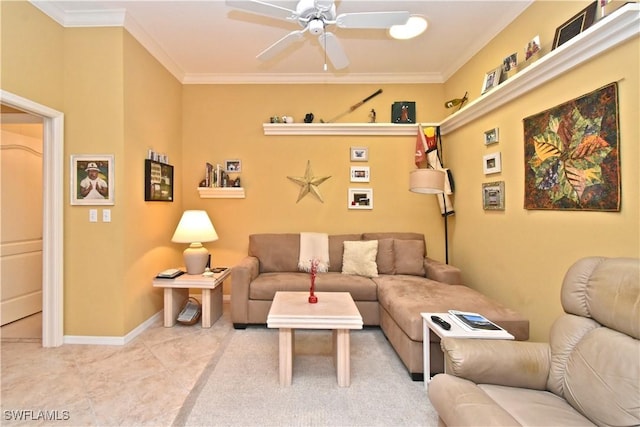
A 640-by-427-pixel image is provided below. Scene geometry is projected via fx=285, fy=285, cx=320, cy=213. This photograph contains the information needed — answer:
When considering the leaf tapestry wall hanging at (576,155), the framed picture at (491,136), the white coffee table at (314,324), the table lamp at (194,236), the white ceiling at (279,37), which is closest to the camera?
the leaf tapestry wall hanging at (576,155)

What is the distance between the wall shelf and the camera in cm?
375

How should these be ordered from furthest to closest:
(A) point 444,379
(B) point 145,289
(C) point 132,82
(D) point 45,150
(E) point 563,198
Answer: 1. (B) point 145,289
2. (C) point 132,82
3. (D) point 45,150
4. (E) point 563,198
5. (A) point 444,379

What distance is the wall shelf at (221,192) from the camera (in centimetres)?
375

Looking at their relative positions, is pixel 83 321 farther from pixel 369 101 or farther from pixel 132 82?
pixel 369 101

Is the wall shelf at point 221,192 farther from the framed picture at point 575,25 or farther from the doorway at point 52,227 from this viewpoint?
the framed picture at point 575,25

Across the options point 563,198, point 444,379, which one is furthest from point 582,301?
point 563,198

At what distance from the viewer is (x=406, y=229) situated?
3.87m

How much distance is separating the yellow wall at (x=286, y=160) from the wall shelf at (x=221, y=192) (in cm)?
8

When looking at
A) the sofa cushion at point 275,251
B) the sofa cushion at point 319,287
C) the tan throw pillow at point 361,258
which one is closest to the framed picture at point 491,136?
the tan throw pillow at point 361,258

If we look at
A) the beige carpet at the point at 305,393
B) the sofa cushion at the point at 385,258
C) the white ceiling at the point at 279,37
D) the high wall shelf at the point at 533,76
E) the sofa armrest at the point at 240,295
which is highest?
the white ceiling at the point at 279,37

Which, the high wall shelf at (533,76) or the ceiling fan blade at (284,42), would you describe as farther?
the ceiling fan blade at (284,42)

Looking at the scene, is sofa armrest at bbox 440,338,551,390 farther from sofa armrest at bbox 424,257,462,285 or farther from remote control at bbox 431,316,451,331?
sofa armrest at bbox 424,257,462,285

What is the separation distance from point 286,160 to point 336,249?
4.56 feet

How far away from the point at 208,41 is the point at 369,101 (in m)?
2.08
